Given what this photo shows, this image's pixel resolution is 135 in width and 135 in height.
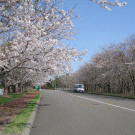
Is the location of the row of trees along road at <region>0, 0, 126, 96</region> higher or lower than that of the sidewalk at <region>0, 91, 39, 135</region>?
higher

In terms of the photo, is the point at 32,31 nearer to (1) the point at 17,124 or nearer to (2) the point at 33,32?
(2) the point at 33,32

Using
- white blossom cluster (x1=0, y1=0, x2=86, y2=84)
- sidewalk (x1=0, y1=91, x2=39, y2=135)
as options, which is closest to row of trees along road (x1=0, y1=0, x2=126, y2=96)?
white blossom cluster (x1=0, y1=0, x2=86, y2=84)

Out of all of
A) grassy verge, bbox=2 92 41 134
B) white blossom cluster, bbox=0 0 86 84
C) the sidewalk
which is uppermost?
white blossom cluster, bbox=0 0 86 84

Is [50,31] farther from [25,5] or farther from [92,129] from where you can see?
[92,129]

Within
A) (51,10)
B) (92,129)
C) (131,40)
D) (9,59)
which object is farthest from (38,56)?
(131,40)

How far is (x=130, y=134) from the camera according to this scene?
5.32 metres

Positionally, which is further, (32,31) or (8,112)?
(8,112)

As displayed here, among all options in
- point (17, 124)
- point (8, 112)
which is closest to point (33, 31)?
point (17, 124)

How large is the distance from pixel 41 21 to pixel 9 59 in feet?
7.57

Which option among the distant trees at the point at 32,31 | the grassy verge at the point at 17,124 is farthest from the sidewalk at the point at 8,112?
the distant trees at the point at 32,31

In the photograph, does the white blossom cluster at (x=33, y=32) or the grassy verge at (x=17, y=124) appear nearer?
Result: the grassy verge at (x=17, y=124)

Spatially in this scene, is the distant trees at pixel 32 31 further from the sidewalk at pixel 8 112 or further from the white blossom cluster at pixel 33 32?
the sidewalk at pixel 8 112

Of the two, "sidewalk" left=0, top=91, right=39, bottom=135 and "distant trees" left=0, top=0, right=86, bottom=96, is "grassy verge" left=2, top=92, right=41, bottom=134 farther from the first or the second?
"distant trees" left=0, top=0, right=86, bottom=96

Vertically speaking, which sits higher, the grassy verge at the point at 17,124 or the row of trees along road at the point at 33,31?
the row of trees along road at the point at 33,31
